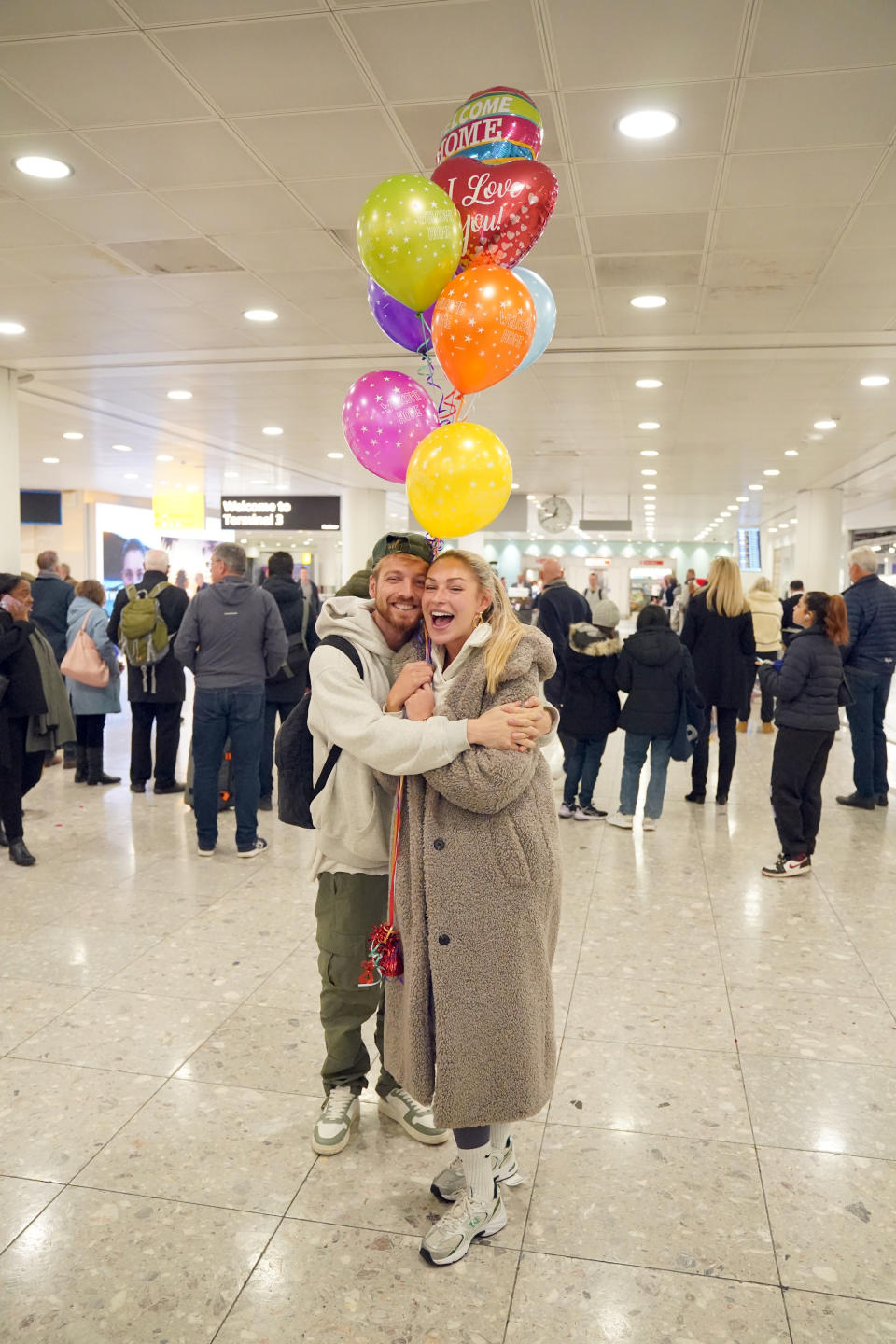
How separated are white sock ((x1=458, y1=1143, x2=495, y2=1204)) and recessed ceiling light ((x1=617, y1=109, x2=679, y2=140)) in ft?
11.6

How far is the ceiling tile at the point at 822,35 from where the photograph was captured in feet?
9.18

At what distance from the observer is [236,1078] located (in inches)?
114

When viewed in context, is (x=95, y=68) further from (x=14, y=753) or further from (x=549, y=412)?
(x=549, y=412)

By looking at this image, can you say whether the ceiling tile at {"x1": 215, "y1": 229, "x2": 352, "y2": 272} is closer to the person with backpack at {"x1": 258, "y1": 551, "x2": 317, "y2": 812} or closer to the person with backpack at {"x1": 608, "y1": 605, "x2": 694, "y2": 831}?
the person with backpack at {"x1": 258, "y1": 551, "x2": 317, "y2": 812}

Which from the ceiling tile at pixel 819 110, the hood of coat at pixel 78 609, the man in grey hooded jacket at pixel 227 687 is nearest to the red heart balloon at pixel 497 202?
the ceiling tile at pixel 819 110

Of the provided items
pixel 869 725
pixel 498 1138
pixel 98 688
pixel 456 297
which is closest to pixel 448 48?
pixel 456 297

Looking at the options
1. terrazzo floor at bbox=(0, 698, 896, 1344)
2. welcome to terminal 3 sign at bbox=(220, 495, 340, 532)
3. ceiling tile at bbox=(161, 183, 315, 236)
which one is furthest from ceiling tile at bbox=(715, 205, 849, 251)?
welcome to terminal 3 sign at bbox=(220, 495, 340, 532)

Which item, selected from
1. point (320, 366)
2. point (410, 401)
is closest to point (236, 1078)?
point (410, 401)

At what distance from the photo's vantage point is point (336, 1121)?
2566 mm

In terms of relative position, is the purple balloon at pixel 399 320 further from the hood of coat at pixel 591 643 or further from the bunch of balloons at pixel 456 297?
the hood of coat at pixel 591 643

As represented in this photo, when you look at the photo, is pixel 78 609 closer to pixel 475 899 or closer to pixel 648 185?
pixel 648 185

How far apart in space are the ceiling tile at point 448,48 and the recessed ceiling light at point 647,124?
407mm

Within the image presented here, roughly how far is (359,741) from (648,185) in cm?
323

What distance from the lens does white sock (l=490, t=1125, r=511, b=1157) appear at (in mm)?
2262
